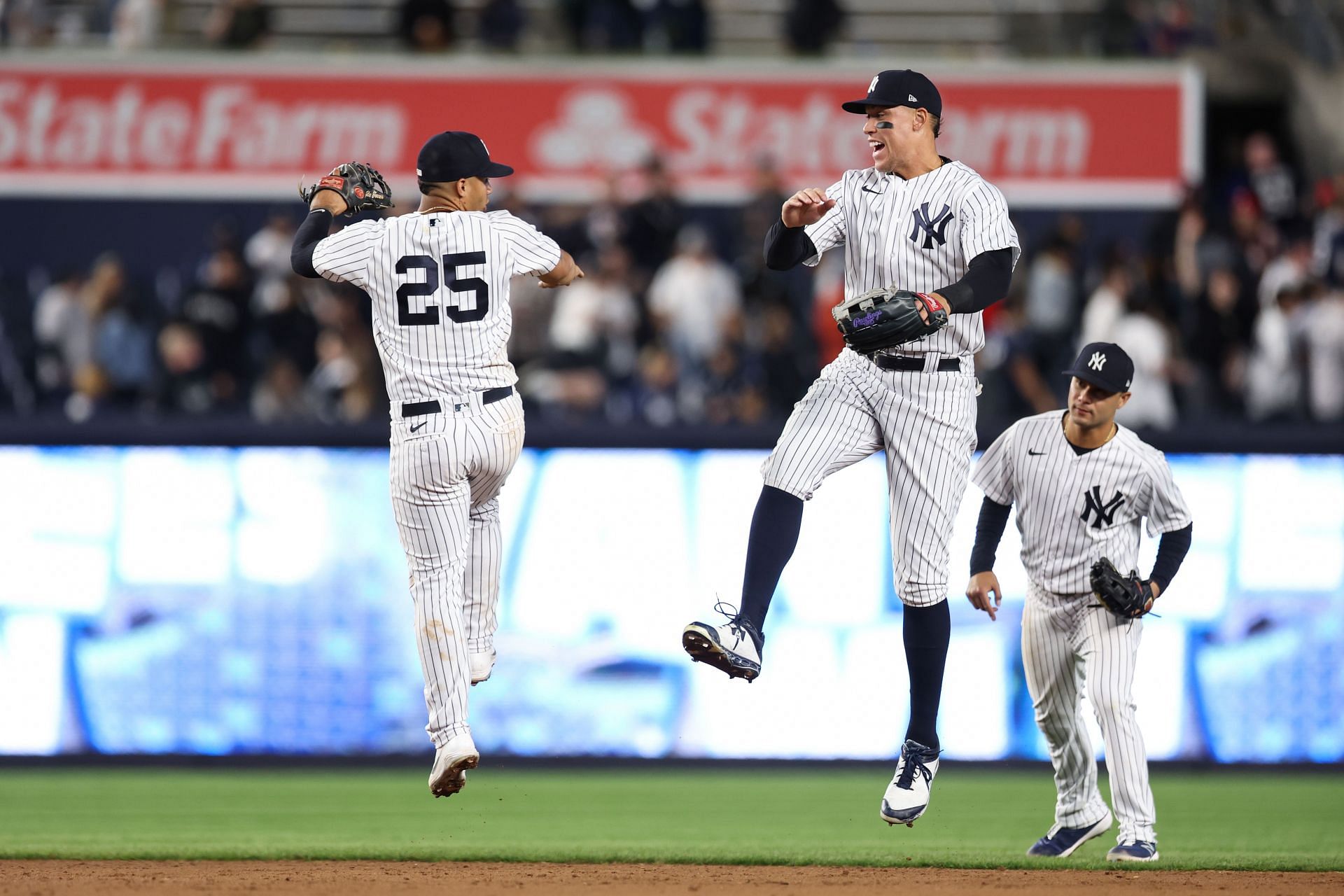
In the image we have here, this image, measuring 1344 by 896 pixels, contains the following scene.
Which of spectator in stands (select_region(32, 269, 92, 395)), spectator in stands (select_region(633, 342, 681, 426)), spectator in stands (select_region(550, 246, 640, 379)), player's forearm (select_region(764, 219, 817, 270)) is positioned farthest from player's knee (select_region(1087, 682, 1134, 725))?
spectator in stands (select_region(32, 269, 92, 395))

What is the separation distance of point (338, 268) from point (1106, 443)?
3.12 meters

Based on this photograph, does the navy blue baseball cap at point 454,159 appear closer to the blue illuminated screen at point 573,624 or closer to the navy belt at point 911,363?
the navy belt at point 911,363

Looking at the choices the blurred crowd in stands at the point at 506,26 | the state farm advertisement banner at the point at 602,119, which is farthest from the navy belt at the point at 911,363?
the blurred crowd in stands at the point at 506,26

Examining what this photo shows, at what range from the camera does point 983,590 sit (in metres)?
7.11

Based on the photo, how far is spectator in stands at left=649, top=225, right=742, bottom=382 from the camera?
13172 millimetres

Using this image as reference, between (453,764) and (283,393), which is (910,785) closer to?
(453,764)

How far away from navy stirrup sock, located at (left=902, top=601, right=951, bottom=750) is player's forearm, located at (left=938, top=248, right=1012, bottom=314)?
1.14 m

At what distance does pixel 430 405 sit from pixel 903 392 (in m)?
1.66

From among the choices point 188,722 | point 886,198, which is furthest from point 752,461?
point 886,198

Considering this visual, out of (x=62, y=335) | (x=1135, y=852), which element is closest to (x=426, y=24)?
(x=62, y=335)

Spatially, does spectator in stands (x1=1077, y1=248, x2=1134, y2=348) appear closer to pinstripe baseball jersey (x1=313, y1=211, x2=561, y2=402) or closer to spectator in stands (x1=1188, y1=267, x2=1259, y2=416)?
spectator in stands (x1=1188, y1=267, x2=1259, y2=416)

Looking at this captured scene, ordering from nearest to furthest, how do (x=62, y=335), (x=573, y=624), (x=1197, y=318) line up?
(x=573, y=624)
(x=1197, y=318)
(x=62, y=335)

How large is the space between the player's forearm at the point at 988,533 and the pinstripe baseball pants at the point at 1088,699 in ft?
0.87

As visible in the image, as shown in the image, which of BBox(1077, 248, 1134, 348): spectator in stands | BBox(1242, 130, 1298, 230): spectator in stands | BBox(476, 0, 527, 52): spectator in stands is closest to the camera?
BBox(1077, 248, 1134, 348): spectator in stands
